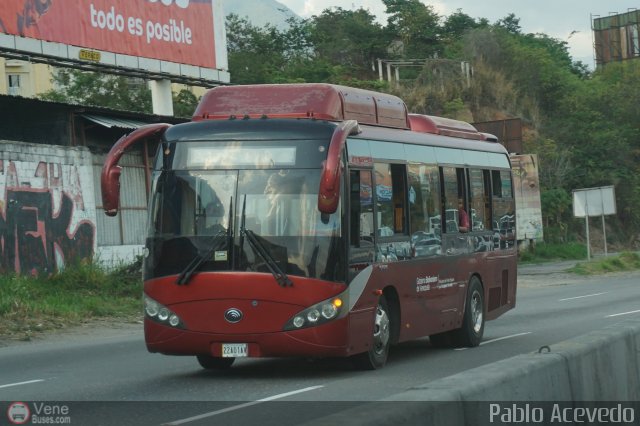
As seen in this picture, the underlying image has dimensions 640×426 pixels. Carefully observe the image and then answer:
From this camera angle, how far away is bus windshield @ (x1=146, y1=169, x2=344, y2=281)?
1269 cm

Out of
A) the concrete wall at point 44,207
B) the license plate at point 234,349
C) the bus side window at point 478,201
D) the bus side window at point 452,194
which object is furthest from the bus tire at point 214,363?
the concrete wall at point 44,207

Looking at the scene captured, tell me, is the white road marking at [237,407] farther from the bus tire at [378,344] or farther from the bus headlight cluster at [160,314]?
the bus headlight cluster at [160,314]

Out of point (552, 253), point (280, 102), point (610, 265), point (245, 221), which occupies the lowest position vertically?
point (610, 265)

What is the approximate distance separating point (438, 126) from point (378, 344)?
4229 mm

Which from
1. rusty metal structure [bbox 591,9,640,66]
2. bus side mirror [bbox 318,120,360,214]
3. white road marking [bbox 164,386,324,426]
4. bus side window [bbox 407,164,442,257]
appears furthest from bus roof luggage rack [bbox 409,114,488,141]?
rusty metal structure [bbox 591,9,640,66]

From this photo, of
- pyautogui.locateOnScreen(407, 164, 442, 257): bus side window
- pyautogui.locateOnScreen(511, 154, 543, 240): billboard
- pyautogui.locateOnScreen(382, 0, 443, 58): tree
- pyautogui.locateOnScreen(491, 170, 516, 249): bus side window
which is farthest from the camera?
pyautogui.locateOnScreen(382, 0, 443, 58): tree

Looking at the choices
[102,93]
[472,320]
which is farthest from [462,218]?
[102,93]

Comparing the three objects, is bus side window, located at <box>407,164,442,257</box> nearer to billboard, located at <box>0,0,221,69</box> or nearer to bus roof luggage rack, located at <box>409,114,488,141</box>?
bus roof luggage rack, located at <box>409,114,488,141</box>

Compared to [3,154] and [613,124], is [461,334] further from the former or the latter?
[613,124]

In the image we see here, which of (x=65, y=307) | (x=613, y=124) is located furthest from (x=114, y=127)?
(x=613, y=124)

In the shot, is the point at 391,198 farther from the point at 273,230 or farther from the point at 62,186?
the point at 62,186

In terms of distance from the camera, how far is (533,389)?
6.88m

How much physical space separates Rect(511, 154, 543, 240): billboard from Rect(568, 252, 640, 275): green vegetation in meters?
8.79

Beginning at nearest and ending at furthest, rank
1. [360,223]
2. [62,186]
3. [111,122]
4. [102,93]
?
1. [360,223]
2. [62,186]
3. [111,122]
4. [102,93]
